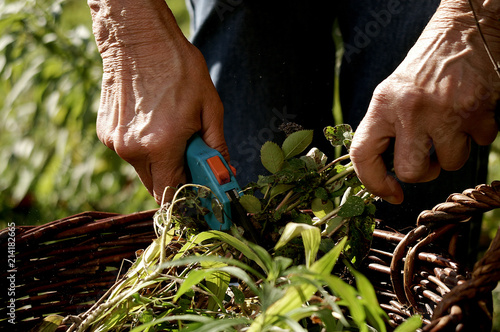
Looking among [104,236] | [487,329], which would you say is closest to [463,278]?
[487,329]

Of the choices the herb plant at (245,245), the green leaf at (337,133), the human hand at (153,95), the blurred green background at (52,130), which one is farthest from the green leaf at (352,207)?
the blurred green background at (52,130)

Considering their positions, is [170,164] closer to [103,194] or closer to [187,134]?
[187,134]

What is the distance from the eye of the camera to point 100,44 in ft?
3.07

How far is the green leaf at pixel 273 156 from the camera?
2.65 feet

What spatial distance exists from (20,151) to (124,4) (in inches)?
52.4

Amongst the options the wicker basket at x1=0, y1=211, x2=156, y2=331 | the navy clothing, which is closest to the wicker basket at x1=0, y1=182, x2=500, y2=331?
the wicker basket at x1=0, y1=211, x2=156, y2=331

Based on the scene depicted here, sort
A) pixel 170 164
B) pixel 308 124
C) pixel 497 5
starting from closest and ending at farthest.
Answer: pixel 497 5 < pixel 170 164 < pixel 308 124

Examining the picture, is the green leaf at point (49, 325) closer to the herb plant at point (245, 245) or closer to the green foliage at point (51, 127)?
the herb plant at point (245, 245)

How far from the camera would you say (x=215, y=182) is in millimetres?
742

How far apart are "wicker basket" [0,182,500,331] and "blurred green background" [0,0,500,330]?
0.97 m

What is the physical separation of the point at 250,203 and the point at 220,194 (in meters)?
0.06

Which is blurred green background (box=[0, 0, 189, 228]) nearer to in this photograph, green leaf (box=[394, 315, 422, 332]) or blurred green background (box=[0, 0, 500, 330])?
blurred green background (box=[0, 0, 500, 330])

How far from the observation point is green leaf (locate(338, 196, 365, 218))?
74 centimetres

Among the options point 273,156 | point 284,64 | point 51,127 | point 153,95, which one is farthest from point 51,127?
point 273,156
